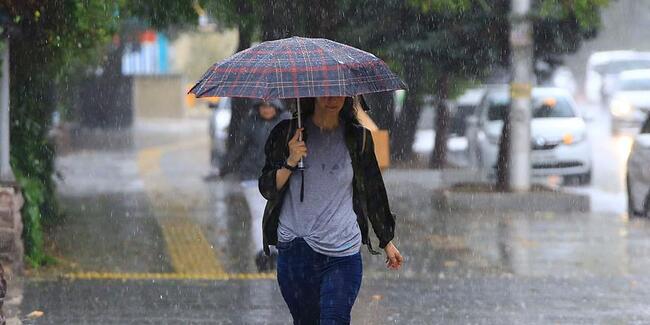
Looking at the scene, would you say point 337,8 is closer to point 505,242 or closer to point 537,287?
point 505,242

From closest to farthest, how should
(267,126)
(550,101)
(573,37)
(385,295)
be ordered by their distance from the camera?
(385,295) < (267,126) < (573,37) < (550,101)

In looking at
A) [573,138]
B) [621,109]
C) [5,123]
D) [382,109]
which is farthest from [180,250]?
[621,109]

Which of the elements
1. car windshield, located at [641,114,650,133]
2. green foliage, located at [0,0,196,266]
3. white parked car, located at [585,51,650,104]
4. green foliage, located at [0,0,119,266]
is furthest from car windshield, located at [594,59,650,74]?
green foliage, located at [0,0,119,266]

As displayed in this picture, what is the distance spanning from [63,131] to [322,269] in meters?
22.2

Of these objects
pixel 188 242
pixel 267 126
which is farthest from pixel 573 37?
pixel 267 126

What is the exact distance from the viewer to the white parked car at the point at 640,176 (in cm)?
1331

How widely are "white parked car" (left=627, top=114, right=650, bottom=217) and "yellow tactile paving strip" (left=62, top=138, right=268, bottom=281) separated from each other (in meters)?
4.75

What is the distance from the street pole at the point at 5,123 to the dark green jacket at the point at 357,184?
15.7 ft

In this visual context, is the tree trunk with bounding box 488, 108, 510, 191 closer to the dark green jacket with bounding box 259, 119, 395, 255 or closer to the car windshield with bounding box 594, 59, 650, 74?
the dark green jacket with bounding box 259, 119, 395, 255

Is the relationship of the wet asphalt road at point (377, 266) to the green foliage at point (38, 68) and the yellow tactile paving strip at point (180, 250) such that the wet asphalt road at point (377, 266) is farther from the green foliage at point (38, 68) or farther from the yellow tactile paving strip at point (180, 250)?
the green foliage at point (38, 68)

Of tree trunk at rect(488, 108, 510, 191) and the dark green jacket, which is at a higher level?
the dark green jacket

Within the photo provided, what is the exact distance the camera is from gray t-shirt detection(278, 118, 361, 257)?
522 cm

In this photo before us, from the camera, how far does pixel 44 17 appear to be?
414 inches

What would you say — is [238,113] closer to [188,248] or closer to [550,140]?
[550,140]
